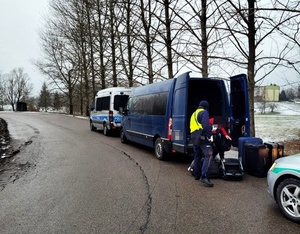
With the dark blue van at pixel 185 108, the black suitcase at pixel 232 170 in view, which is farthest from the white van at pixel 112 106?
the black suitcase at pixel 232 170

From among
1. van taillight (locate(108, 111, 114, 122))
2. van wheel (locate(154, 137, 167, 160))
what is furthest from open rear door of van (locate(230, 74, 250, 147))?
van taillight (locate(108, 111, 114, 122))

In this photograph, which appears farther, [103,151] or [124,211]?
[103,151]

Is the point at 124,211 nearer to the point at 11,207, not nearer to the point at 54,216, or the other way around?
the point at 54,216

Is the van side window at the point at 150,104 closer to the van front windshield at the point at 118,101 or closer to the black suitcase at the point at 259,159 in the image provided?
the black suitcase at the point at 259,159

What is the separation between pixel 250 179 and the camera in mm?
6680

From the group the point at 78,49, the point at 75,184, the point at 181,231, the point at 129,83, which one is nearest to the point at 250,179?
the point at 181,231

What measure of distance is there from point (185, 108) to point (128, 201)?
128 inches

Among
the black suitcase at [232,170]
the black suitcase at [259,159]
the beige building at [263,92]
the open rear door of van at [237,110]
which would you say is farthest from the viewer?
the beige building at [263,92]

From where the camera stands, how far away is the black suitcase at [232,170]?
6.54m

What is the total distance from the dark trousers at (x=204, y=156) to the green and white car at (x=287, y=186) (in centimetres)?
166

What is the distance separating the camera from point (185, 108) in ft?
25.0

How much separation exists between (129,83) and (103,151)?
13.2 metres

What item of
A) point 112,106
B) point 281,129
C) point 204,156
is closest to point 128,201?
point 204,156

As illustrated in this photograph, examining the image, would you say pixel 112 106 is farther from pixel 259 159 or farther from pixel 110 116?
pixel 259 159
